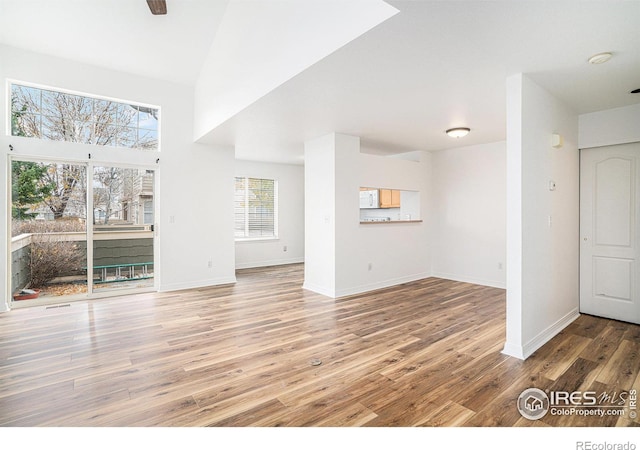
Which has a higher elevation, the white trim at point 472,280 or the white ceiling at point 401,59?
the white ceiling at point 401,59

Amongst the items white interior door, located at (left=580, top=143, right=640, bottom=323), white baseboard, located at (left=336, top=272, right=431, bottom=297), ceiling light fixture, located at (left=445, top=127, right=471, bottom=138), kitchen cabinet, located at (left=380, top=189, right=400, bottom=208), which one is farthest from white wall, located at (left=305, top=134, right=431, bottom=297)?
white interior door, located at (left=580, top=143, right=640, bottom=323)

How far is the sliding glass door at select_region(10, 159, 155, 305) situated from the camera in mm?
4359

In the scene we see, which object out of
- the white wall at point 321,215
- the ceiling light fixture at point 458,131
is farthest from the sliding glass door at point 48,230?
the ceiling light fixture at point 458,131

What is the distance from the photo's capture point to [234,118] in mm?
4082

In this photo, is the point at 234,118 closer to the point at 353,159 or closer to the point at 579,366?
the point at 353,159

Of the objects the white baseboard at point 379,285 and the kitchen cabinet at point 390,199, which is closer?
the white baseboard at point 379,285

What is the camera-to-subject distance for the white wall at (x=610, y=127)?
3.53 m

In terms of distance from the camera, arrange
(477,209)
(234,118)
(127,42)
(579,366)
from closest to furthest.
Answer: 1. (579,366)
2. (234,118)
3. (127,42)
4. (477,209)

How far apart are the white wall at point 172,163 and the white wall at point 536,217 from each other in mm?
4606

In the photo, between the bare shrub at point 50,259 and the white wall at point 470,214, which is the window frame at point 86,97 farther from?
the white wall at point 470,214

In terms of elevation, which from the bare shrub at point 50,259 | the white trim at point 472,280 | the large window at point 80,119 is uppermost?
the large window at point 80,119

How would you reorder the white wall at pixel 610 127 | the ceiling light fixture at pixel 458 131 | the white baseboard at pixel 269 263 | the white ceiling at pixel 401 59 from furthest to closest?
the white baseboard at pixel 269 263 → the ceiling light fixture at pixel 458 131 → the white wall at pixel 610 127 → the white ceiling at pixel 401 59

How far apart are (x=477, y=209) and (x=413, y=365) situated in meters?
3.98
